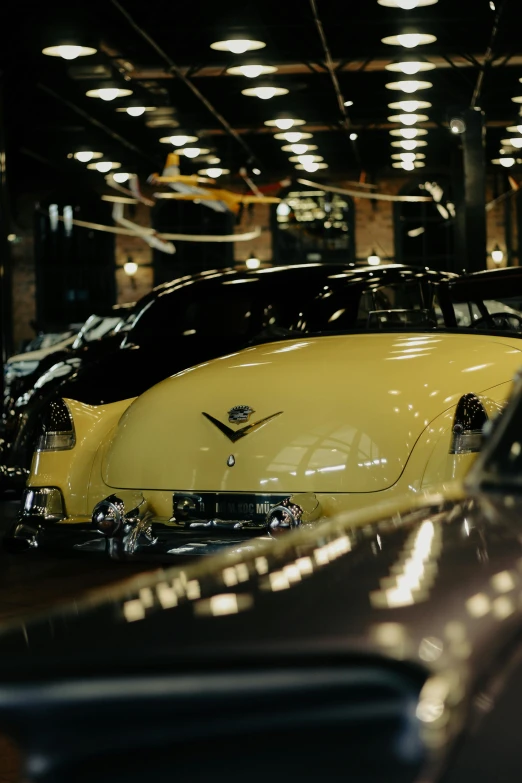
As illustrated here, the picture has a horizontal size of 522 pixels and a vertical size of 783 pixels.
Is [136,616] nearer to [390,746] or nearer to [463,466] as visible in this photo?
[390,746]

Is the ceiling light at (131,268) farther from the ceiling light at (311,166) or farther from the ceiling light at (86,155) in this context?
the ceiling light at (311,166)

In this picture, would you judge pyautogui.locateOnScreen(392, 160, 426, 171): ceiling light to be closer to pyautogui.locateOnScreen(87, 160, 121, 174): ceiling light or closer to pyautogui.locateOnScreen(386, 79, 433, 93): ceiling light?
pyautogui.locateOnScreen(87, 160, 121, 174): ceiling light

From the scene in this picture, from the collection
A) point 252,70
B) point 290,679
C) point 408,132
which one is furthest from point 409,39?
point 290,679

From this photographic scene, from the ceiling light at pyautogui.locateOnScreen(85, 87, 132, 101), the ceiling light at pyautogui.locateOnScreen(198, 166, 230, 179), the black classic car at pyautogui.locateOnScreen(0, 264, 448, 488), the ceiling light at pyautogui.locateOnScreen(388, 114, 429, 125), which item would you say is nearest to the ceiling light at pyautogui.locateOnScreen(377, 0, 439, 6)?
the ceiling light at pyautogui.locateOnScreen(85, 87, 132, 101)

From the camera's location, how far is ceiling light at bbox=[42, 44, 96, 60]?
20078mm

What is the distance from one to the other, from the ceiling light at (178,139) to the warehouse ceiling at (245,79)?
339 mm

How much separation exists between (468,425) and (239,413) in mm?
994

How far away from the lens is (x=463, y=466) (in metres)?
4.81

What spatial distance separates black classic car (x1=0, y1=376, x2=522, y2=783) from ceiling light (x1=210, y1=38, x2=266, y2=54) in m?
20.0

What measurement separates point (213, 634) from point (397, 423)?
12.1 ft

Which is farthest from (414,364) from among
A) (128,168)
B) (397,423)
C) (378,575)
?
(128,168)

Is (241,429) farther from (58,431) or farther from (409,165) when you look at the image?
(409,165)

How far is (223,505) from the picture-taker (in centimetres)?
518

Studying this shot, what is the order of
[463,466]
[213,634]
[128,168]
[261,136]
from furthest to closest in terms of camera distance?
1. [128,168]
2. [261,136]
3. [463,466]
4. [213,634]
